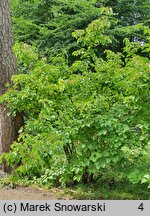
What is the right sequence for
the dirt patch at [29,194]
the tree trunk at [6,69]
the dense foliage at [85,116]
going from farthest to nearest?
the tree trunk at [6,69]
the dirt patch at [29,194]
the dense foliage at [85,116]

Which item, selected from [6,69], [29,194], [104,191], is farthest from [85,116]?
[6,69]

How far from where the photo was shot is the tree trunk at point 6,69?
4.08 metres

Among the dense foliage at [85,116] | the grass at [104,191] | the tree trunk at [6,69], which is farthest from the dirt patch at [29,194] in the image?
the tree trunk at [6,69]

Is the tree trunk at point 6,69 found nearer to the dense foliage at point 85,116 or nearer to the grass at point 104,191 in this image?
the dense foliage at point 85,116

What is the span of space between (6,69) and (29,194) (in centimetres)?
172

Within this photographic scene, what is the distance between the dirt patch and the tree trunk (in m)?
0.76

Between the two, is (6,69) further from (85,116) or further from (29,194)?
(29,194)

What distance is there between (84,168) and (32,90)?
1083 mm

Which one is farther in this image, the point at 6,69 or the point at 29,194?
the point at 6,69

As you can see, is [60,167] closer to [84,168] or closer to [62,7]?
[84,168]

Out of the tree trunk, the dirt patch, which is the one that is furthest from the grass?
the tree trunk

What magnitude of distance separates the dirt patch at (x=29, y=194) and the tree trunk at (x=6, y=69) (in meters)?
0.76

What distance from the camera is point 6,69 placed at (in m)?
4.09

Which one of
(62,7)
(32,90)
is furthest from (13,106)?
(62,7)
